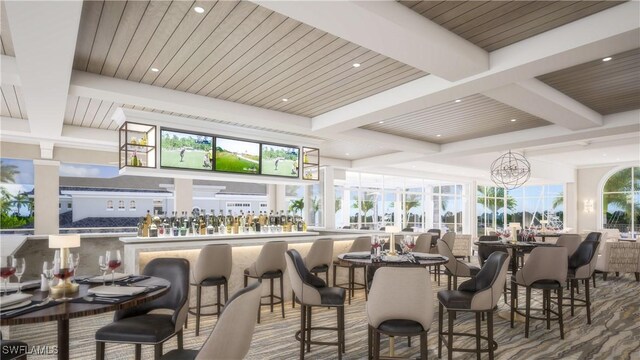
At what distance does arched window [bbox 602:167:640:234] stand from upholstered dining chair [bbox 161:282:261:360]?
16.3 metres

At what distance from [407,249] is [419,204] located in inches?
435

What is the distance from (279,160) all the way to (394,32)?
4539 mm

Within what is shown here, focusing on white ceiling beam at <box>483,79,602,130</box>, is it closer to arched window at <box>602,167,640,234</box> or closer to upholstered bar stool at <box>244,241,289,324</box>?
upholstered bar stool at <box>244,241,289,324</box>

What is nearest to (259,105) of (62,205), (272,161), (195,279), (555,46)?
(272,161)

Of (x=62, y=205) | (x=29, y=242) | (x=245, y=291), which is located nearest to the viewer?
(x=245, y=291)

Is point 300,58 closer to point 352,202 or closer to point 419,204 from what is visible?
point 352,202

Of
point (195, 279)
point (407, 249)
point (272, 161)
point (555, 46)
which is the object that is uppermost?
point (555, 46)

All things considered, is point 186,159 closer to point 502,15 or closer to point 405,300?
point 405,300

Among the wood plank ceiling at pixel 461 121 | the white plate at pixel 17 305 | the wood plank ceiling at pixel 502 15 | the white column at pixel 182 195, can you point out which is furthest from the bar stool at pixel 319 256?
the white column at pixel 182 195

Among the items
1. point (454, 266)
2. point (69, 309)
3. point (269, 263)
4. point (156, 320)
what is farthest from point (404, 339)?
point (69, 309)

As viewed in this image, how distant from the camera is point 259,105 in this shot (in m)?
5.54

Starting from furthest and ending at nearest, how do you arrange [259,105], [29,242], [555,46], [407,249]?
[29,242] < [259,105] < [407,249] < [555,46]

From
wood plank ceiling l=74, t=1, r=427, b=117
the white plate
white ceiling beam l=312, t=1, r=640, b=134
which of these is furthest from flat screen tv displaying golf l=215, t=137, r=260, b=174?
A: the white plate

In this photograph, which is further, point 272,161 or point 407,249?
point 272,161
